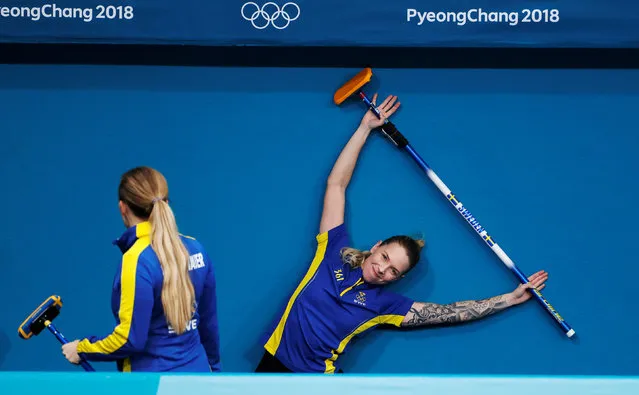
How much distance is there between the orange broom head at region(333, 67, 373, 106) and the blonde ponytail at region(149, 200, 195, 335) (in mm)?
1389

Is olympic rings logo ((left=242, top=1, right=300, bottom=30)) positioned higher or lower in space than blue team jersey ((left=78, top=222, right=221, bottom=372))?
higher

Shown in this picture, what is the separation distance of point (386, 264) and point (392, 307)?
0.25 m

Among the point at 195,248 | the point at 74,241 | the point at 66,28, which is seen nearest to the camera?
the point at 195,248

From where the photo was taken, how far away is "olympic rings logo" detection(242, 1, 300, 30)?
3504 millimetres

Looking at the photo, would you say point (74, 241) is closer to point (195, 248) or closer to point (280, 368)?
point (280, 368)

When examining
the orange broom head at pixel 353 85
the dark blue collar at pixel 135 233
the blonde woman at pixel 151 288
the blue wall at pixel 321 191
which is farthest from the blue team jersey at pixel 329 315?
the dark blue collar at pixel 135 233

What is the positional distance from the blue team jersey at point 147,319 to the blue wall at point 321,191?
1.08 m

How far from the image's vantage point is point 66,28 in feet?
11.4

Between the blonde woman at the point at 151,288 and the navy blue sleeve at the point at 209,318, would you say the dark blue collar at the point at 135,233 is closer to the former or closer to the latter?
the blonde woman at the point at 151,288

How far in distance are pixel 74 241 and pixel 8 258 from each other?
310mm

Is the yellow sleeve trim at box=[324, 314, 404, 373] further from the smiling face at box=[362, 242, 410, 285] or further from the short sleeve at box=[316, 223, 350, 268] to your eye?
the short sleeve at box=[316, 223, 350, 268]

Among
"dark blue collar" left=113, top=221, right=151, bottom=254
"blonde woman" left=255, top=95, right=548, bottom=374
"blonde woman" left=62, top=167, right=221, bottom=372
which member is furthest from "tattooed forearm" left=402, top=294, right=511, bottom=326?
"dark blue collar" left=113, top=221, right=151, bottom=254

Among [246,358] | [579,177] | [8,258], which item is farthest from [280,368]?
[579,177]

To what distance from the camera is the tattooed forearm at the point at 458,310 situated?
3744mm
